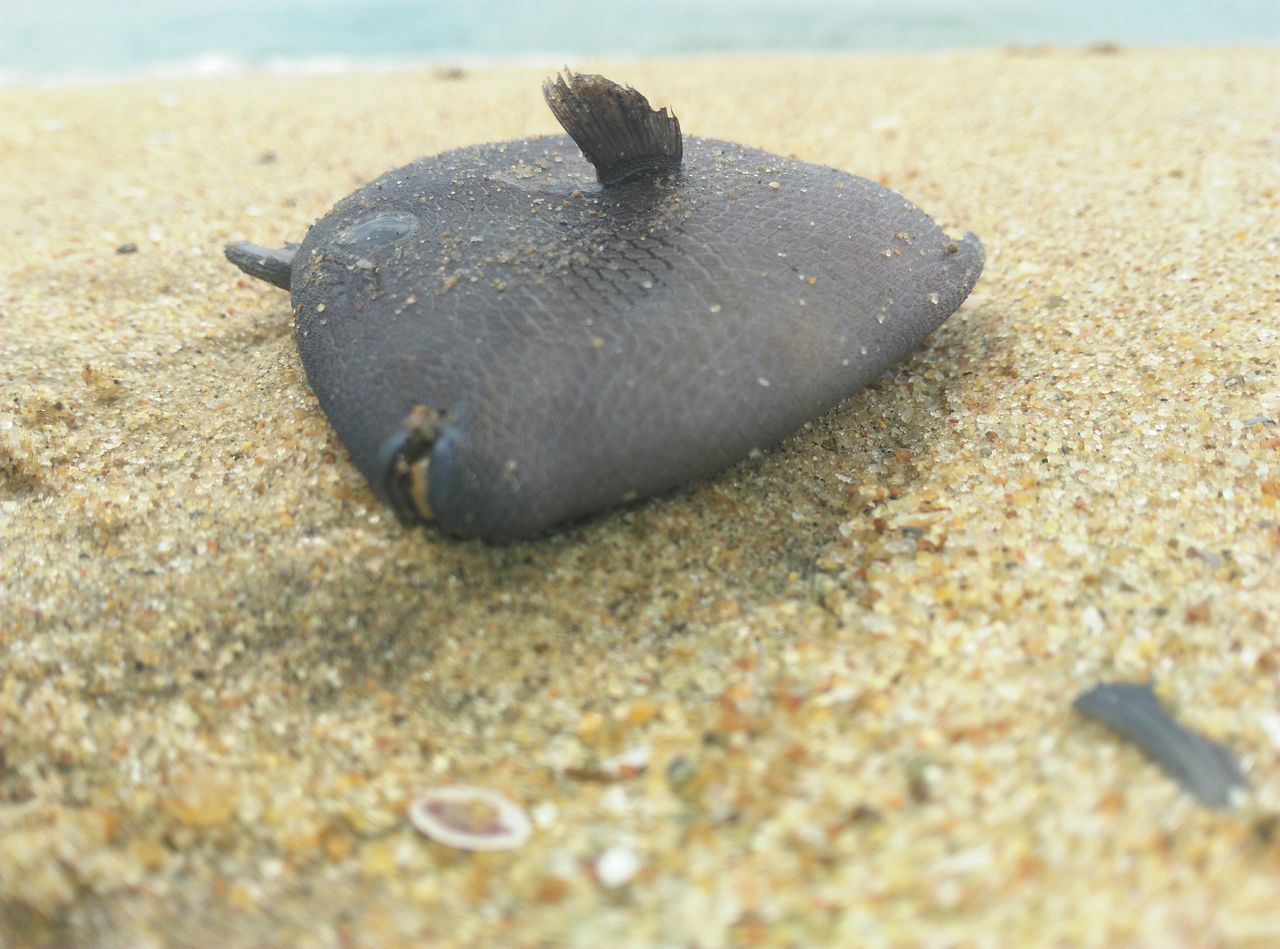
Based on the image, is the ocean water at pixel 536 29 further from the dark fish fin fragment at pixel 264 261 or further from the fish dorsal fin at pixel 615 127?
the fish dorsal fin at pixel 615 127

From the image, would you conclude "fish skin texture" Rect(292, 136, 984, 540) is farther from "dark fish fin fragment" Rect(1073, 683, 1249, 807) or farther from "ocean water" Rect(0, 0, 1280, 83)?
"ocean water" Rect(0, 0, 1280, 83)

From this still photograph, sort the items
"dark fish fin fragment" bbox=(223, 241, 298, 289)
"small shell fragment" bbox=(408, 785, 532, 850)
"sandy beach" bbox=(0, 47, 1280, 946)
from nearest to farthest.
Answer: "sandy beach" bbox=(0, 47, 1280, 946)
"small shell fragment" bbox=(408, 785, 532, 850)
"dark fish fin fragment" bbox=(223, 241, 298, 289)

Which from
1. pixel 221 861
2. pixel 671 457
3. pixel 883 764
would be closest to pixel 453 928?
pixel 221 861

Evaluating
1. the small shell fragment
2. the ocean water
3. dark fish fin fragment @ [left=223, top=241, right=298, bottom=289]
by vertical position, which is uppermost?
the ocean water

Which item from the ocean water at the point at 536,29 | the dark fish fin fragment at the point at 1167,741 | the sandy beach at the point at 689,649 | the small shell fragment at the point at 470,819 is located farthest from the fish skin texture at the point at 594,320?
the ocean water at the point at 536,29

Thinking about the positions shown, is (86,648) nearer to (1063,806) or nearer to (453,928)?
(453,928)

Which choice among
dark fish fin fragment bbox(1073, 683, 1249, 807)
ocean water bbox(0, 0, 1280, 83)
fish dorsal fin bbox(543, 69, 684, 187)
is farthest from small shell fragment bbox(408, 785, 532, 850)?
ocean water bbox(0, 0, 1280, 83)
